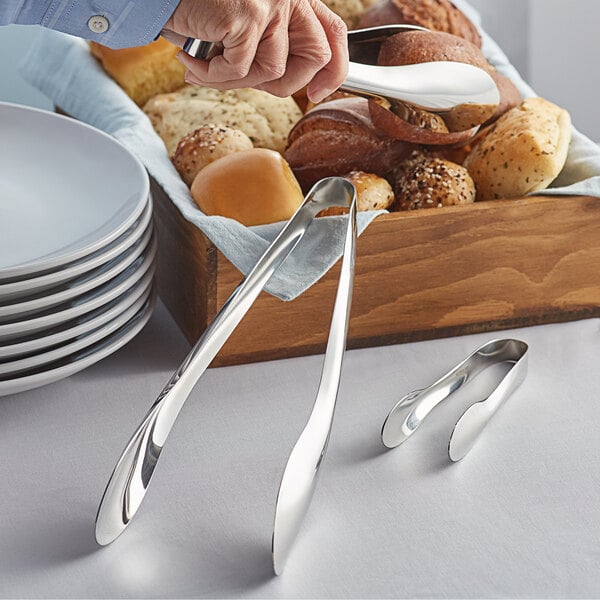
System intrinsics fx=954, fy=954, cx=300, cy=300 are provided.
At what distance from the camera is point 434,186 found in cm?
80

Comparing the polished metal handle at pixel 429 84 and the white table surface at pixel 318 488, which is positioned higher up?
the polished metal handle at pixel 429 84

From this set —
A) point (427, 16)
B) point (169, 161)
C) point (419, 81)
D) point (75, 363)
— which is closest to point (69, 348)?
point (75, 363)

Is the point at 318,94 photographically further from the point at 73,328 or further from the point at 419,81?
the point at 73,328

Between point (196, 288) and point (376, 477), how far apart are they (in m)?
0.22

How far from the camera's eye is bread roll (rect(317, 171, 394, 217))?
0.77 m

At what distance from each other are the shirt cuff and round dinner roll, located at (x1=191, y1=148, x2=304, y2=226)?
0.48 ft

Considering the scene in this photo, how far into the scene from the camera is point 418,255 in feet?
2.57

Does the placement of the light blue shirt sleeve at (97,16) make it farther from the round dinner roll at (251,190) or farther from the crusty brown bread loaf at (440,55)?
the crusty brown bread loaf at (440,55)

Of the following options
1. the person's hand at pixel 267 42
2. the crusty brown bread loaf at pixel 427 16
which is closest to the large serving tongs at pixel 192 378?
the person's hand at pixel 267 42

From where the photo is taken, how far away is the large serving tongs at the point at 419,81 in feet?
2.50

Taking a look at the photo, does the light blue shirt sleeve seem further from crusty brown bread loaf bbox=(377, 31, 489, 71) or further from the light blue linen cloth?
crusty brown bread loaf bbox=(377, 31, 489, 71)

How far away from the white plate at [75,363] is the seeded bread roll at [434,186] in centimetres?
24

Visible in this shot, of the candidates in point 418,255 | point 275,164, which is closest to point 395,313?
point 418,255

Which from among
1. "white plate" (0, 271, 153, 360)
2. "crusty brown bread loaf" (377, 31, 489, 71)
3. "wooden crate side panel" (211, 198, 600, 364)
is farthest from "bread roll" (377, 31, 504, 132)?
"white plate" (0, 271, 153, 360)
